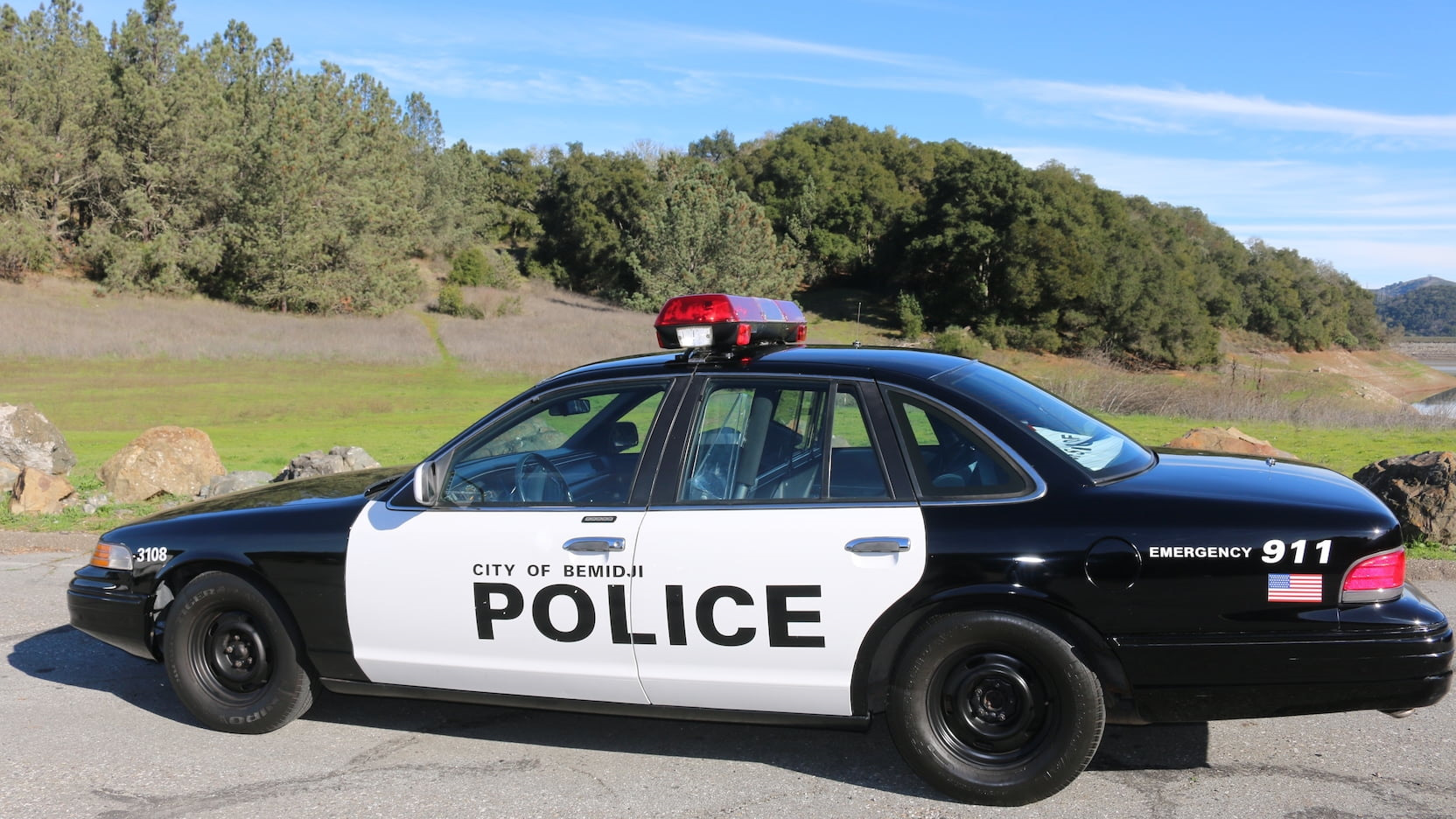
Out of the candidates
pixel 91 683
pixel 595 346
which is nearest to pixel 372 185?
pixel 595 346

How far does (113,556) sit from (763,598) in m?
3.14

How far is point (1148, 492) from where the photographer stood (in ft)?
12.7

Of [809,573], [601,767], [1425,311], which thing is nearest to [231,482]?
[601,767]

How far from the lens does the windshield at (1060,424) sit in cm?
413

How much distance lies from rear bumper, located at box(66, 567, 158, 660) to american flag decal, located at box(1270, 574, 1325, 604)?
464 centimetres

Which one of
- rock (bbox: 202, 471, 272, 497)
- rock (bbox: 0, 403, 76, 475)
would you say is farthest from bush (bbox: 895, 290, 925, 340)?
rock (bbox: 202, 471, 272, 497)

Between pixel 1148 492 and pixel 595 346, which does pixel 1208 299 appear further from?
pixel 1148 492

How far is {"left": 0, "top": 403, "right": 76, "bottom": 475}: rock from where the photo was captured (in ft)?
41.3

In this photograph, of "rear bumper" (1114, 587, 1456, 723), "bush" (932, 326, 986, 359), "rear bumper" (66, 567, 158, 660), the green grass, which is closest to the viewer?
"rear bumper" (1114, 587, 1456, 723)

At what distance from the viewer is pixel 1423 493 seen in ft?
27.5

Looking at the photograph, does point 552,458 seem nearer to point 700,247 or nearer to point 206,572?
point 206,572

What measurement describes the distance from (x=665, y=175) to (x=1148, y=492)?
78.7 meters

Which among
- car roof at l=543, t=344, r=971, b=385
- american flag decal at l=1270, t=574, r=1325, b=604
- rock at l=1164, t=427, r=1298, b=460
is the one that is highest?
car roof at l=543, t=344, r=971, b=385

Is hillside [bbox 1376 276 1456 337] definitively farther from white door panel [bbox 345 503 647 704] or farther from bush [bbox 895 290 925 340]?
white door panel [bbox 345 503 647 704]
